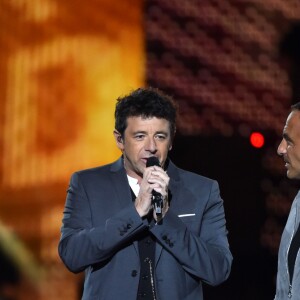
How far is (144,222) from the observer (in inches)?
85.4

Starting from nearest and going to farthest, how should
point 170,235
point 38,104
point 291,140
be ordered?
point 170,235 < point 291,140 < point 38,104

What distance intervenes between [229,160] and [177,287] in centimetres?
218

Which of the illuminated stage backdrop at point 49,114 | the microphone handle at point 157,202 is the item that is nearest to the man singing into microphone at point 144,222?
the microphone handle at point 157,202

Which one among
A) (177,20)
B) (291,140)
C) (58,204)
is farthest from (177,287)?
(177,20)

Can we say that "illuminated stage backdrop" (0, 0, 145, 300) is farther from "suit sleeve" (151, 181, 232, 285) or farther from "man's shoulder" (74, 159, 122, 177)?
"suit sleeve" (151, 181, 232, 285)

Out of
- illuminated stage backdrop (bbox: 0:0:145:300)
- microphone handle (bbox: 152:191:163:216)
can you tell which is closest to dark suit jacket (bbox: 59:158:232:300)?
microphone handle (bbox: 152:191:163:216)

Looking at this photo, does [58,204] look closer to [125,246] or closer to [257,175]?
[257,175]

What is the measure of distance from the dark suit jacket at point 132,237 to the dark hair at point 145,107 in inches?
6.8

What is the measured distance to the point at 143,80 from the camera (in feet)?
14.0

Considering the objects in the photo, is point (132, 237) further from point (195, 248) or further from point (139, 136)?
point (139, 136)

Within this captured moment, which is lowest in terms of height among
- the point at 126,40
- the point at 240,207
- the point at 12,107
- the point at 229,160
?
the point at 240,207

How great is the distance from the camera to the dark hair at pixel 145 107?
90.2 inches

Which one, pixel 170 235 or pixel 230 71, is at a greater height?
pixel 230 71

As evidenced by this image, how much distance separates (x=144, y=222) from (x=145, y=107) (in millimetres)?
387
